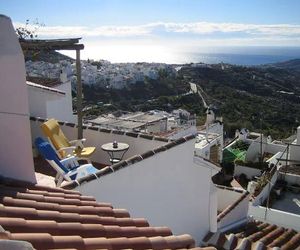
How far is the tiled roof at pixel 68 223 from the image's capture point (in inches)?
107

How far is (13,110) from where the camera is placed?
3.89 metres

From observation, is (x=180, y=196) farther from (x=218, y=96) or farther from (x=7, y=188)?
(x=218, y=96)

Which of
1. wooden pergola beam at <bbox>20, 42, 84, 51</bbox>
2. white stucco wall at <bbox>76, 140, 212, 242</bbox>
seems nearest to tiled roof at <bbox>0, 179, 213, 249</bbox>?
white stucco wall at <bbox>76, 140, 212, 242</bbox>

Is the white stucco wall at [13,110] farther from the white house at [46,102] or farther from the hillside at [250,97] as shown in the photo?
the hillside at [250,97]

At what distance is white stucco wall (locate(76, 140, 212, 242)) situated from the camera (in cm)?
559

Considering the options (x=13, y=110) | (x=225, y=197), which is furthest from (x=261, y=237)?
(x=13, y=110)

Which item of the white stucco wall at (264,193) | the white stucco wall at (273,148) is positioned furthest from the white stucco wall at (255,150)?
the white stucco wall at (264,193)

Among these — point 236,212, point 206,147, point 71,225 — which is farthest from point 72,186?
point 206,147

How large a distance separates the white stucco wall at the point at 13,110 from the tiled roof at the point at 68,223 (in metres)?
0.21

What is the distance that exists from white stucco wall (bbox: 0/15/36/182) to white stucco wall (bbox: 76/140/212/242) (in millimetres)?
1177

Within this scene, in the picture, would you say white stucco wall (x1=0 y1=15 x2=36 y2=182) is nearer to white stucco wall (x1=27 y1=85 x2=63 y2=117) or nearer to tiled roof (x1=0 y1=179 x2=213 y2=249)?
tiled roof (x1=0 y1=179 x2=213 y2=249)

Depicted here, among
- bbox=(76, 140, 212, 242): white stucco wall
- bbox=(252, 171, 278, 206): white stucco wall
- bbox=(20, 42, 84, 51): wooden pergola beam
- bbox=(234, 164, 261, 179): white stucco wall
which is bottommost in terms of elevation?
bbox=(234, 164, 261, 179): white stucco wall

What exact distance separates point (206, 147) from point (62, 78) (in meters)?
7.44

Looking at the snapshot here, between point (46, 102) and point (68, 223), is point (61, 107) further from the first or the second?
point (68, 223)
